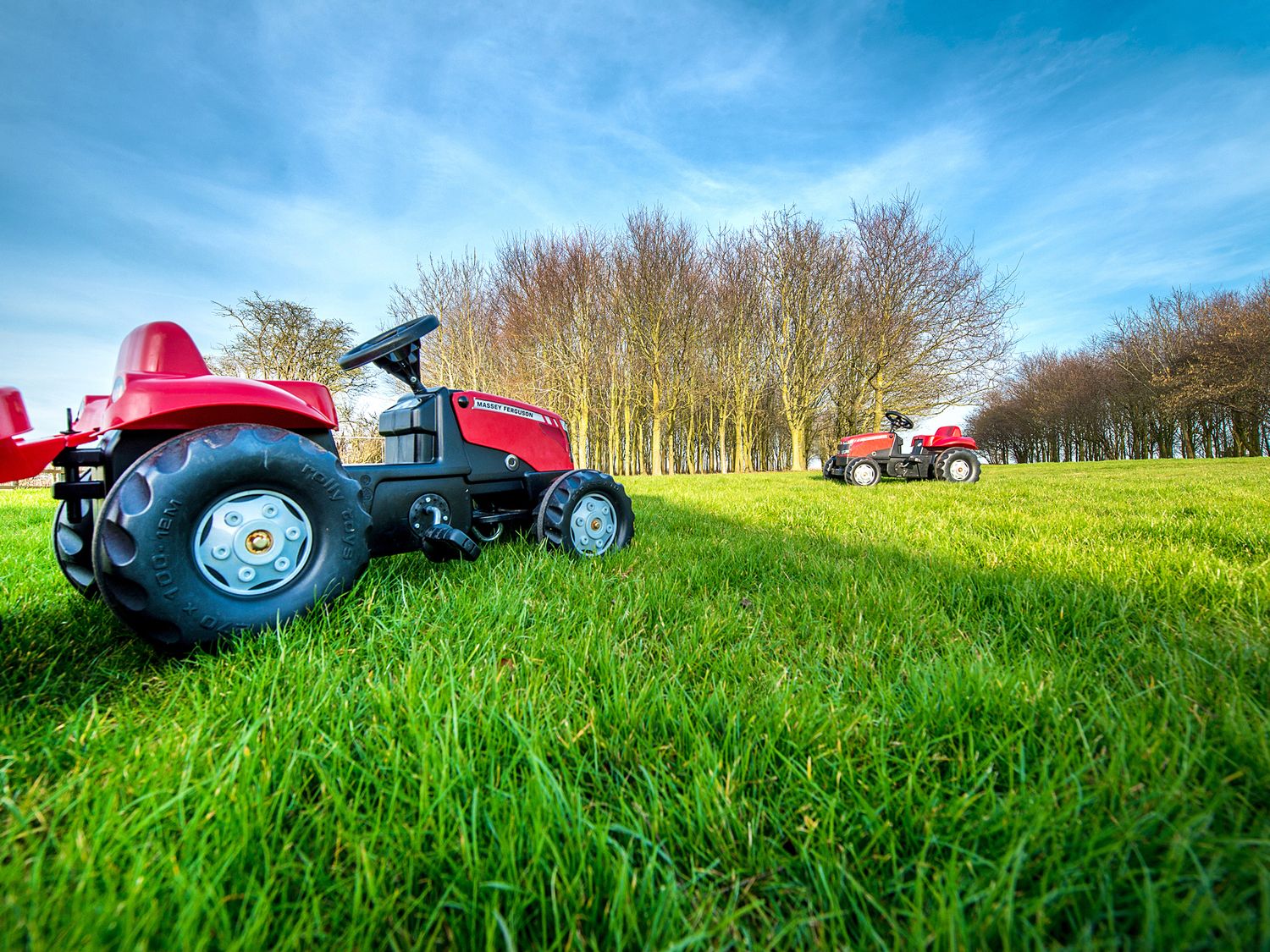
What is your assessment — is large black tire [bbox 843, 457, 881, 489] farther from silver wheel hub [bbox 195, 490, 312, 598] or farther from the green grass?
silver wheel hub [bbox 195, 490, 312, 598]

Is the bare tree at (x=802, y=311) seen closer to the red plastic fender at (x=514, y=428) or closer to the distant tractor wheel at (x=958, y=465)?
the distant tractor wheel at (x=958, y=465)

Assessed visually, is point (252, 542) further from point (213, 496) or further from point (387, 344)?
point (387, 344)

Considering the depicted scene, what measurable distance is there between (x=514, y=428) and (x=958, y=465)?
421 inches

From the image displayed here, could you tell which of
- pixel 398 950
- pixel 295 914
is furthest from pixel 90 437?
pixel 398 950

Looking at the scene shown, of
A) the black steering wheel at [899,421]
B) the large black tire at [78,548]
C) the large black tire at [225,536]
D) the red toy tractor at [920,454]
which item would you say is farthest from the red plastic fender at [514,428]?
the black steering wheel at [899,421]

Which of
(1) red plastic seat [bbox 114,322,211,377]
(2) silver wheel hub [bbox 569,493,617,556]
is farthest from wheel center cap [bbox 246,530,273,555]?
(2) silver wheel hub [bbox 569,493,617,556]

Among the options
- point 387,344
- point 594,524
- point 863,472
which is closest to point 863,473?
point 863,472

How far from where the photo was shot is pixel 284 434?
5.91 feet

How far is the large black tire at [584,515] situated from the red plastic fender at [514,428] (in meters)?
0.30

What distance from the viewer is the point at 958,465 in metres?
10.8

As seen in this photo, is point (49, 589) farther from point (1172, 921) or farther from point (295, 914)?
point (1172, 921)

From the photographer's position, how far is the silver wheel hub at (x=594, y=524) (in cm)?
308

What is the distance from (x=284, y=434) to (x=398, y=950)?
1.62 m

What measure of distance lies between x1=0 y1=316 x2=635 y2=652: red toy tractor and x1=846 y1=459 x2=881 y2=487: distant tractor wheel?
9247 mm
